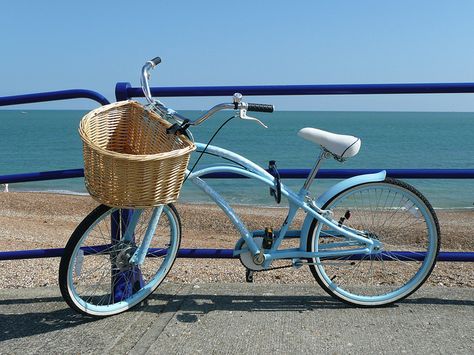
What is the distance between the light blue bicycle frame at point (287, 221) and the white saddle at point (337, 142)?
9.6 inches

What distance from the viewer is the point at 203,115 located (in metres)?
3.22

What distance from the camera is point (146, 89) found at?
10.5 feet

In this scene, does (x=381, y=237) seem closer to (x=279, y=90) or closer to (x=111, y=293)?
(x=279, y=90)

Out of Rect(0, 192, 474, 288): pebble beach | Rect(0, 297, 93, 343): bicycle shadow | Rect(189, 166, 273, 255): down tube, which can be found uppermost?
Rect(189, 166, 273, 255): down tube

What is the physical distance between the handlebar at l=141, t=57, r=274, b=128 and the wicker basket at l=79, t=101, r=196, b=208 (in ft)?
0.22

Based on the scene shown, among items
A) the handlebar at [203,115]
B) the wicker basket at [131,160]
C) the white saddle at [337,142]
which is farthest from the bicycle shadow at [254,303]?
the handlebar at [203,115]

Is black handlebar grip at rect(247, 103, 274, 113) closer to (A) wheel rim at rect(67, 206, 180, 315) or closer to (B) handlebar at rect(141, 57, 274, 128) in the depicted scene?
(B) handlebar at rect(141, 57, 274, 128)

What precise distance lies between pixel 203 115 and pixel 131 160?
562 mm

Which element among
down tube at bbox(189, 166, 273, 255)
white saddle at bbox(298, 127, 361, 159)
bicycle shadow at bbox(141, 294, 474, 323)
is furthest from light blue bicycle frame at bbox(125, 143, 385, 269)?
bicycle shadow at bbox(141, 294, 474, 323)

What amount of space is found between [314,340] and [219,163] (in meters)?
1.25

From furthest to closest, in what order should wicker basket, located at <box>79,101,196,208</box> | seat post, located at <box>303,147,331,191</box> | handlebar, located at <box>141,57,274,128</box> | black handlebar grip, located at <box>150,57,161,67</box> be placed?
1. seat post, located at <box>303,147,331,191</box>
2. black handlebar grip, located at <box>150,57,161,67</box>
3. handlebar, located at <box>141,57,274,128</box>
4. wicker basket, located at <box>79,101,196,208</box>

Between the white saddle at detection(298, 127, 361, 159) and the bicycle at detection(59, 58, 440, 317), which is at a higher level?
the white saddle at detection(298, 127, 361, 159)

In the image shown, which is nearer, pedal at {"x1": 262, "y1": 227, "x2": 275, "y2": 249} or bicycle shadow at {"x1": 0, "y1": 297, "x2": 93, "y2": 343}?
bicycle shadow at {"x1": 0, "y1": 297, "x2": 93, "y2": 343}

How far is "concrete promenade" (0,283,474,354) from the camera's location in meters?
3.19
